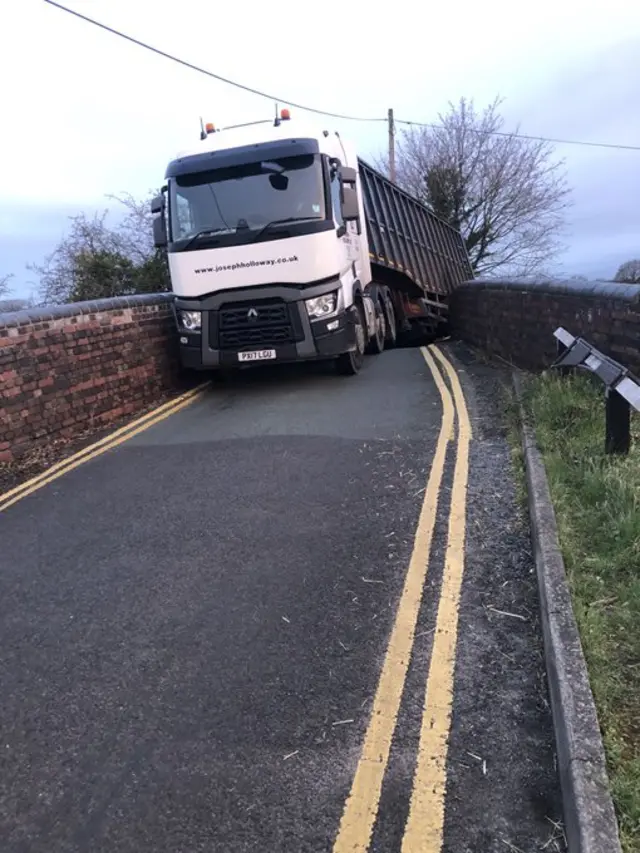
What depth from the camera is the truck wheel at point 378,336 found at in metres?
12.2

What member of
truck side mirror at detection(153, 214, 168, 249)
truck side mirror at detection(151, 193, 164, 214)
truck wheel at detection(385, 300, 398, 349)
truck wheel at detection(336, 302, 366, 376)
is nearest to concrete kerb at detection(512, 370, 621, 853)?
truck wheel at detection(336, 302, 366, 376)

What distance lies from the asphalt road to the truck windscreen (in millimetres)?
3664

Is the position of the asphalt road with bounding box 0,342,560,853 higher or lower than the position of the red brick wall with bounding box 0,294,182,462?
lower

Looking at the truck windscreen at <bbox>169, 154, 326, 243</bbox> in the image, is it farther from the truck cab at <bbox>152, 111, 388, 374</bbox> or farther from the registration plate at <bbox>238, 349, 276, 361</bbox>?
the registration plate at <bbox>238, 349, 276, 361</bbox>

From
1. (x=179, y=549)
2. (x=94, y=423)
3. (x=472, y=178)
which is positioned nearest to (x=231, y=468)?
(x=179, y=549)

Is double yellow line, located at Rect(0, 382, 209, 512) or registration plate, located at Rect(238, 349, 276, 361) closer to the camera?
double yellow line, located at Rect(0, 382, 209, 512)

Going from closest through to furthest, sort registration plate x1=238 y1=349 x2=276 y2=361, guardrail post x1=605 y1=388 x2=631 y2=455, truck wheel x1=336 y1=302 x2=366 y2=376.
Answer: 1. guardrail post x1=605 y1=388 x2=631 y2=455
2. registration plate x1=238 y1=349 x2=276 y2=361
3. truck wheel x1=336 y1=302 x2=366 y2=376

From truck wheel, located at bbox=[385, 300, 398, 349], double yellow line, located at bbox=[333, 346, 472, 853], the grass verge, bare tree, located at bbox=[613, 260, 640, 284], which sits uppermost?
bare tree, located at bbox=[613, 260, 640, 284]

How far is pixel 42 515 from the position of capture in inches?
226

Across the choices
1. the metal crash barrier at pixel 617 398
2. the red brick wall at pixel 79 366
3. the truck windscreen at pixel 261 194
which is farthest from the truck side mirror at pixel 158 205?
the metal crash barrier at pixel 617 398

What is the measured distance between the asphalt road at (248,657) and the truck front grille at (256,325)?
2755 mm

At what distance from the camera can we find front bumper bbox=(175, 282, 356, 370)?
874 centimetres

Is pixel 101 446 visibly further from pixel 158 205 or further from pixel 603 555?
pixel 603 555

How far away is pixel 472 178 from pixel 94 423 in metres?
30.7
